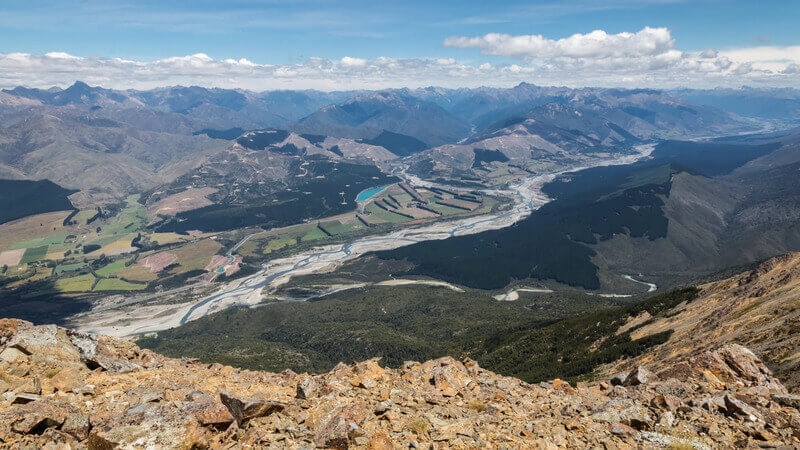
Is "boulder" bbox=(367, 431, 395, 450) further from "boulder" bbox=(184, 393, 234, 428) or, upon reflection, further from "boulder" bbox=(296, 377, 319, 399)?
"boulder" bbox=(184, 393, 234, 428)

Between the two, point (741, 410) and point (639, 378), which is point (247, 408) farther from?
point (639, 378)

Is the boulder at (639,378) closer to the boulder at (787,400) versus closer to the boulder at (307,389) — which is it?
the boulder at (787,400)

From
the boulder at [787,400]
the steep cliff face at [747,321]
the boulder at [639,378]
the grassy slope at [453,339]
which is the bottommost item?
the grassy slope at [453,339]

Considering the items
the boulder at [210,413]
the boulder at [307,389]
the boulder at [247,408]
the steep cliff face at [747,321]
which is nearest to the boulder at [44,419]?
the boulder at [210,413]

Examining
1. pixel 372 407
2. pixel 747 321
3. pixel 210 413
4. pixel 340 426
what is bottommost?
pixel 747 321

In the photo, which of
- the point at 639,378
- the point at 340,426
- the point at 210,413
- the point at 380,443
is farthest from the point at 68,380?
the point at 639,378

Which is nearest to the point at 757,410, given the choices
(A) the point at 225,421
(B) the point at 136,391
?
(A) the point at 225,421

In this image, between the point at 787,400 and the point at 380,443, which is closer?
the point at 380,443
